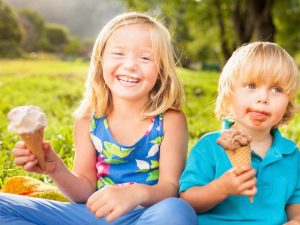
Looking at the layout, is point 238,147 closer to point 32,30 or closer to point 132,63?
point 132,63

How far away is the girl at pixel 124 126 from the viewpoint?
2.36 meters

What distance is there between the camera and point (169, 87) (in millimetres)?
2680

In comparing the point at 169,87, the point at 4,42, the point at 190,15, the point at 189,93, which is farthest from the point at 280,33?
the point at 169,87

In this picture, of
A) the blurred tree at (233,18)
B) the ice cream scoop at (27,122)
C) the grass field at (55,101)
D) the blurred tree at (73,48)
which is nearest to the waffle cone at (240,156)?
the ice cream scoop at (27,122)

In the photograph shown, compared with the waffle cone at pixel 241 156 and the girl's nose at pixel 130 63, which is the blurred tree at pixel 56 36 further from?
the waffle cone at pixel 241 156

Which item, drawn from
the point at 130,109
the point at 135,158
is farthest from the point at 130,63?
the point at 135,158

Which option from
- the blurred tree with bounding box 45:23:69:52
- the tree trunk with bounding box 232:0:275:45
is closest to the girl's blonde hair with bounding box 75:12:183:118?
the tree trunk with bounding box 232:0:275:45

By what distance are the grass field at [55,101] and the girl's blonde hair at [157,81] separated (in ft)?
1.42

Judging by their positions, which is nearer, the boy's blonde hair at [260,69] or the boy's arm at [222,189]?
the boy's arm at [222,189]

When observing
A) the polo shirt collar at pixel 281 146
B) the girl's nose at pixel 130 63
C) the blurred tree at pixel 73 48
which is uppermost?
the girl's nose at pixel 130 63

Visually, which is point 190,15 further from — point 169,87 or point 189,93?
point 169,87

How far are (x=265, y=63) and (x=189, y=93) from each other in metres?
6.85

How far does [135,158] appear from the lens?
8.41 feet

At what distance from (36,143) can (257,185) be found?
908mm
